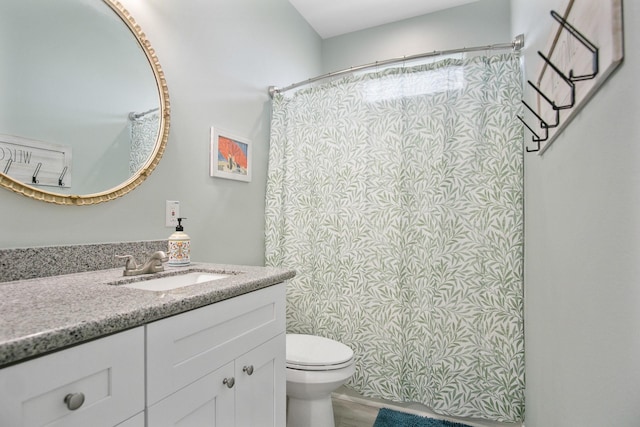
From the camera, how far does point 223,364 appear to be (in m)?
0.98

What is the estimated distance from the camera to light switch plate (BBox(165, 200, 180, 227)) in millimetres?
1560

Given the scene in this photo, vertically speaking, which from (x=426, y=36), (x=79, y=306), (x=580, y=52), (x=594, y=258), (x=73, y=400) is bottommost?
(x=73, y=400)

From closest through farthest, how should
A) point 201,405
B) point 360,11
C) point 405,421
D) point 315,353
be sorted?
point 201,405 → point 315,353 → point 405,421 → point 360,11

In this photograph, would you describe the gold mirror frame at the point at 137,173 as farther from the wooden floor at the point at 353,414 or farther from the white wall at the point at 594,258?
the wooden floor at the point at 353,414

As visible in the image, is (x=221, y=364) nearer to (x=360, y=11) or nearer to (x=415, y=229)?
(x=415, y=229)

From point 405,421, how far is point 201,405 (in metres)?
1.37

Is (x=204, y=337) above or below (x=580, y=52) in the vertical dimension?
below

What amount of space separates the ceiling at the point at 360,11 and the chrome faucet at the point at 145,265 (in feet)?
7.33

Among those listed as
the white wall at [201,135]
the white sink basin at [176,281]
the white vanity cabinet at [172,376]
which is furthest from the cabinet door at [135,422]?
the white wall at [201,135]

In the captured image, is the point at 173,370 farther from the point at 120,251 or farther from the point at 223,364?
the point at 120,251

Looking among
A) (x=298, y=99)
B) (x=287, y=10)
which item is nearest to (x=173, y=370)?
(x=298, y=99)

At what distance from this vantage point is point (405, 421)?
1.83 m

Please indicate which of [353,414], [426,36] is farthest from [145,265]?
[426,36]

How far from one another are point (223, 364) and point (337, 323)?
1.16 metres
